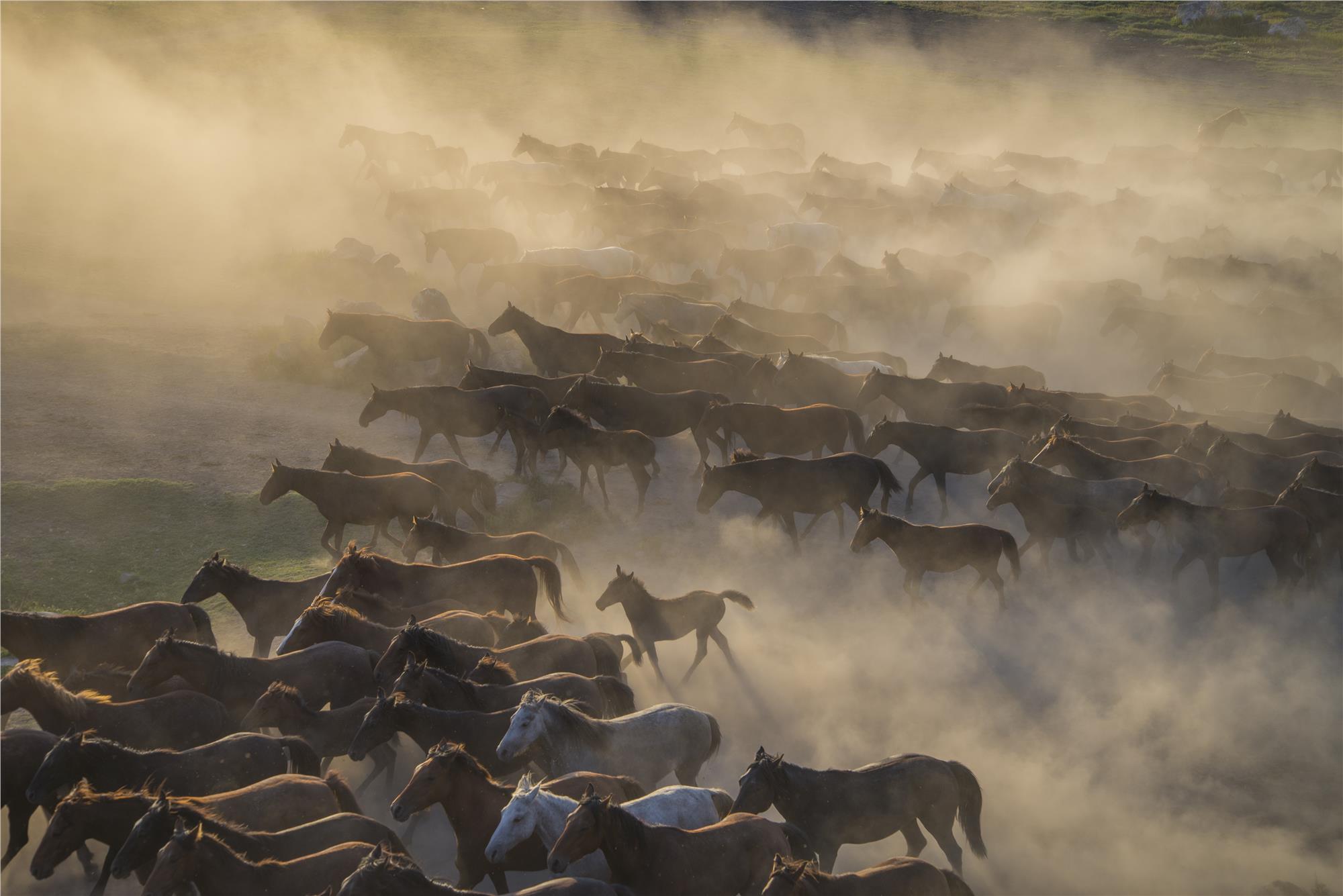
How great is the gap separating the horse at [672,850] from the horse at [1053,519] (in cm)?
751

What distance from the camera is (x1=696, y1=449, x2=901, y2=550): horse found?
553 inches

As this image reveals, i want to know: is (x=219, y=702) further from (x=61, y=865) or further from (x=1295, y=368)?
(x=1295, y=368)

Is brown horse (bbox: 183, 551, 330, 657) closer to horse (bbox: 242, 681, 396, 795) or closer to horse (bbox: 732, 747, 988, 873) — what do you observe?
horse (bbox: 242, 681, 396, 795)

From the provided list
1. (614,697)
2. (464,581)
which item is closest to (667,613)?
(614,697)

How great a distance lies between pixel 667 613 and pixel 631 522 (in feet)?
11.9

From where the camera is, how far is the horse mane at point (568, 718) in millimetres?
8273

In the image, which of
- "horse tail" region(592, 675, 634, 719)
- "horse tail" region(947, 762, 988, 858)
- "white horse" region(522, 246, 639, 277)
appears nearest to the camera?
"horse tail" region(947, 762, 988, 858)

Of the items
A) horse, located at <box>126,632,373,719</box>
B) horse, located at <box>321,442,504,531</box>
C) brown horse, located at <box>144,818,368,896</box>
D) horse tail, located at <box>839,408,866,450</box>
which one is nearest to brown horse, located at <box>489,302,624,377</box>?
horse tail, located at <box>839,408,866,450</box>

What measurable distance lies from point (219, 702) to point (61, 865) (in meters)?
1.73

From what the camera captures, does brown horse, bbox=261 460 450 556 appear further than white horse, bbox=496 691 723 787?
Yes

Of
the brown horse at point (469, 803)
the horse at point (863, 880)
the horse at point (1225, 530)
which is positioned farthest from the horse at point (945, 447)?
the brown horse at point (469, 803)

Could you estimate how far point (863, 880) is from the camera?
22.9ft

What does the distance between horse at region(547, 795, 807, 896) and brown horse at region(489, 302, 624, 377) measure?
12.0 metres

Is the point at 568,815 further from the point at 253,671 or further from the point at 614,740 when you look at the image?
the point at 253,671
